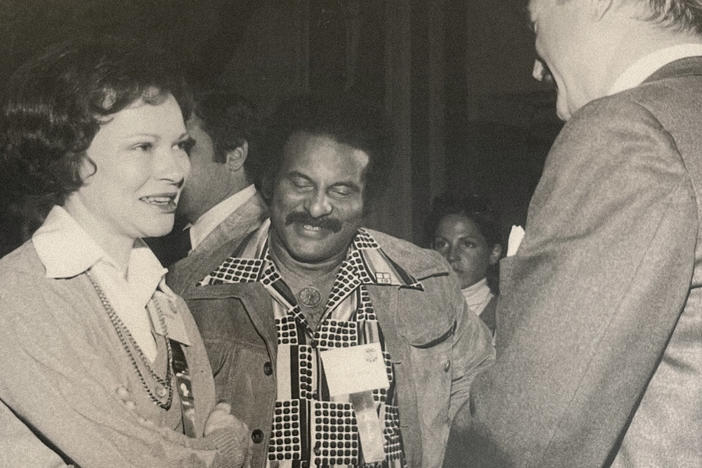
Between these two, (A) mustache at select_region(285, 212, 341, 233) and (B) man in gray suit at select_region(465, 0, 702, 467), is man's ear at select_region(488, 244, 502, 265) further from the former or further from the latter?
(B) man in gray suit at select_region(465, 0, 702, 467)

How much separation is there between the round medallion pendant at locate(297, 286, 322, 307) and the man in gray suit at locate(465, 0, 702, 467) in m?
0.74

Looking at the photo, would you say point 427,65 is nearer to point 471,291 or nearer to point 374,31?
point 374,31

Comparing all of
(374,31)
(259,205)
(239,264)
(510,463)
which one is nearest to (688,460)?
(510,463)

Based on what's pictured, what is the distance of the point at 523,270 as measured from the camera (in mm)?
907

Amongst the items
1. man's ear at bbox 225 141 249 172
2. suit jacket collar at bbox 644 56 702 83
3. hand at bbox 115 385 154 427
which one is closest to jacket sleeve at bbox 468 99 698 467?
suit jacket collar at bbox 644 56 702 83

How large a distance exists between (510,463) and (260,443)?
70 centimetres

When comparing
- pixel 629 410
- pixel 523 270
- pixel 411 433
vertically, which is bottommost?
pixel 411 433

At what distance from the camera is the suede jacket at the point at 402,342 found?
1508 millimetres

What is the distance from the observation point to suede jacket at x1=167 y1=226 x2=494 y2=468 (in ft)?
4.95

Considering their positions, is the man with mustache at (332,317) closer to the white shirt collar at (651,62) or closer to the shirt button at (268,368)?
the shirt button at (268,368)

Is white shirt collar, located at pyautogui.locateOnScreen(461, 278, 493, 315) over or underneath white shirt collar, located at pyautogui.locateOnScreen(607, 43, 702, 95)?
underneath

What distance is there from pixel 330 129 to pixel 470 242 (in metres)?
0.61

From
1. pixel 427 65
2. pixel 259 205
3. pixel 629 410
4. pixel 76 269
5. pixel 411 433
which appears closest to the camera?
pixel 629 410

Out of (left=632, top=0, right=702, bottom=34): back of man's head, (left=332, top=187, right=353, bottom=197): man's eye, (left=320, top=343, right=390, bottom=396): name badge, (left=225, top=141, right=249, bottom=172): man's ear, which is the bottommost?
(left=320, top=343, right=390, bottom=396): name badge
